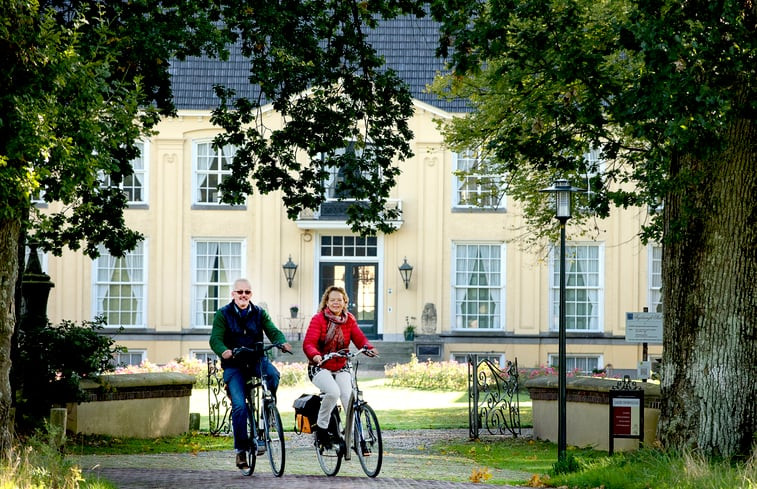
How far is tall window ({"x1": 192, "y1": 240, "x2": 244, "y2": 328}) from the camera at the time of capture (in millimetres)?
35375

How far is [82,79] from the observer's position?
9.66 meters

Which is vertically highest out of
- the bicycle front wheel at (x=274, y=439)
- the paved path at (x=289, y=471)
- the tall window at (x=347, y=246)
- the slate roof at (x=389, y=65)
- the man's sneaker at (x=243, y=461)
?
the slate roof at (x=389, y=65)

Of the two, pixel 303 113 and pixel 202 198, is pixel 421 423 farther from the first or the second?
pixel 202 198

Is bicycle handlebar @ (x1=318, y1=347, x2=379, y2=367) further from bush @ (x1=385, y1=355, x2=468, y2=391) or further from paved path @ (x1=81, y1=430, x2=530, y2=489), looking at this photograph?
bush @ (x1=385, y1=355, x2=468, y2=391)

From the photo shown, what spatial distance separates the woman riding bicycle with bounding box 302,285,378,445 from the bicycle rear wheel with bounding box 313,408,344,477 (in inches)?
2.2

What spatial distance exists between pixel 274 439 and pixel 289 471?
4.75 feet

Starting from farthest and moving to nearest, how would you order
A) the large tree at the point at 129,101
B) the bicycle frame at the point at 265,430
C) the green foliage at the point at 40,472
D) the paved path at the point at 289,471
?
the bicycle frame at the point at 265,430 → the paved path at the point at 289,471 → the large tree at the point at 129,101 → the green foliage at the point at 40,472

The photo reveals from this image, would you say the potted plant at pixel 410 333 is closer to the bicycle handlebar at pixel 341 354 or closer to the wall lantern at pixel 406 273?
the wall lantern at pixel 406 273

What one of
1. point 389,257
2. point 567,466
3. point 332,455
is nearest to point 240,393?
point 332,455

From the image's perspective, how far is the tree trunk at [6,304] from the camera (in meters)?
9.74

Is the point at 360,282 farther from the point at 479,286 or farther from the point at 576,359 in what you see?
the point at 576,359

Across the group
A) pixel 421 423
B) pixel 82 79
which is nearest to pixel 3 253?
pixel 82 79

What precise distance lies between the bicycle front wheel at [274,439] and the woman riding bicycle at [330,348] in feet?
1.29

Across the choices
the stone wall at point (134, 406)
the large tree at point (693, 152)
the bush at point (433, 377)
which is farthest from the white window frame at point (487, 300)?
Result: the large tree at point (693, 152)
